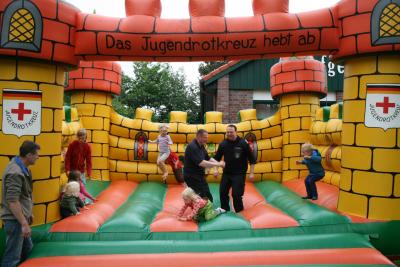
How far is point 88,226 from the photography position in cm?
390

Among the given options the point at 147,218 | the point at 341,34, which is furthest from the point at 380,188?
the point at 147,218

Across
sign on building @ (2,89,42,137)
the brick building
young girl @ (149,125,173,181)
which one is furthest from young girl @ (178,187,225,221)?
the brick building

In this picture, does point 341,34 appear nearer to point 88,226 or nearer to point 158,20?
point 158,20

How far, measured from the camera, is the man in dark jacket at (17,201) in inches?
121

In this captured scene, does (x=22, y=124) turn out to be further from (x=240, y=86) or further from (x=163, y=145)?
(x=240, y=86)

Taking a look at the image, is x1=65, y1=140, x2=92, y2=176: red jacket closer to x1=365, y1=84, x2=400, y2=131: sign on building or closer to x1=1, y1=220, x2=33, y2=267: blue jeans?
x1=1, y1=220, x2=33, y2=267: blue jeans

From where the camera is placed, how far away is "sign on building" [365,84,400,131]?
13.2 feet

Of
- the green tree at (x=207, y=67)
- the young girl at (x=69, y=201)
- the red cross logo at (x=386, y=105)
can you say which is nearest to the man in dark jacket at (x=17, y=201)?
the young girl at (x=69, y=201)

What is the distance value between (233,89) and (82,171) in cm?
865

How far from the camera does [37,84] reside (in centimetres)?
396

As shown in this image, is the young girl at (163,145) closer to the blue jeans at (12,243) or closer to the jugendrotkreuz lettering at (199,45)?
the jugendrotkreuz lettering at (199,45)

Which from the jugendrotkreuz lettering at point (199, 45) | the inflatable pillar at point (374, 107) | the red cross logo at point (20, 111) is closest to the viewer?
the red cross logo at point (20, 111)

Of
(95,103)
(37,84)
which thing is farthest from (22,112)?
(95,103)

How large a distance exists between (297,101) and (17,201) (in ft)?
15.8
